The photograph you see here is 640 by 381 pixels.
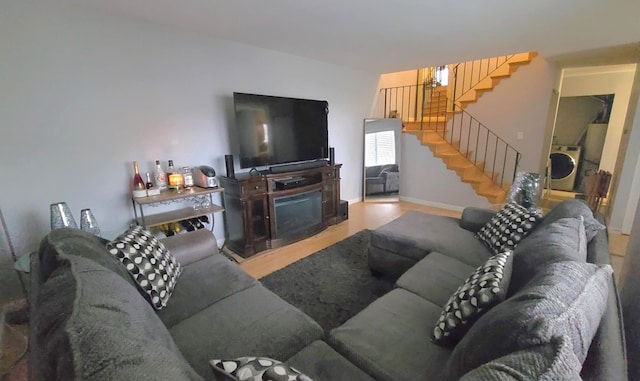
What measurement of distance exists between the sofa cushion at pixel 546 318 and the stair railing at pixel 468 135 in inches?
170

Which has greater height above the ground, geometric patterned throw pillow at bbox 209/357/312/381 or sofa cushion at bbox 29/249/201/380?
sofa cushion at bbox 29/249/201/380

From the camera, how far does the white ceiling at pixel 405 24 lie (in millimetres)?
2131

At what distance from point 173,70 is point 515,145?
505cm

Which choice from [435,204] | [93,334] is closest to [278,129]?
[93,334]

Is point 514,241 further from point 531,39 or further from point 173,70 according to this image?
point 173,70

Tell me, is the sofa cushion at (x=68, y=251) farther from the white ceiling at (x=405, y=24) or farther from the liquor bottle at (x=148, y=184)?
the white ceiling at (x=405, y=24)

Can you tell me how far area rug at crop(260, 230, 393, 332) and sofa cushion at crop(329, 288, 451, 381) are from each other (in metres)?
0.65

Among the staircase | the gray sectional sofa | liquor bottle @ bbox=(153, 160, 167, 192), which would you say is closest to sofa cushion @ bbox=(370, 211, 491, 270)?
the gray sectional sofa

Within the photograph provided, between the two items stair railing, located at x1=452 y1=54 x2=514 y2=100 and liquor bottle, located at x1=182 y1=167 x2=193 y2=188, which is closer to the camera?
liquor bottle, located at x1=182 y1=167 x2=193 y2=188

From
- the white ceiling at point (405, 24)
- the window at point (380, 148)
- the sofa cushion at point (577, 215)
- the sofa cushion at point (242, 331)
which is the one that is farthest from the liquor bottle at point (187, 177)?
the window at point (380, 148)

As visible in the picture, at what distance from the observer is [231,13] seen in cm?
225

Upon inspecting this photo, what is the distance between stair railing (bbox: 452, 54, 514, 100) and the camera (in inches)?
192

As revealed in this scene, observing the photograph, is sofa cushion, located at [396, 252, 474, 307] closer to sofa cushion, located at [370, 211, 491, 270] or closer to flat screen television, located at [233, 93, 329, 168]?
sofa cushion, located at [370, 211, 491, 270]

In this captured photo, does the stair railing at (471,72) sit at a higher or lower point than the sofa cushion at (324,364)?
higher
